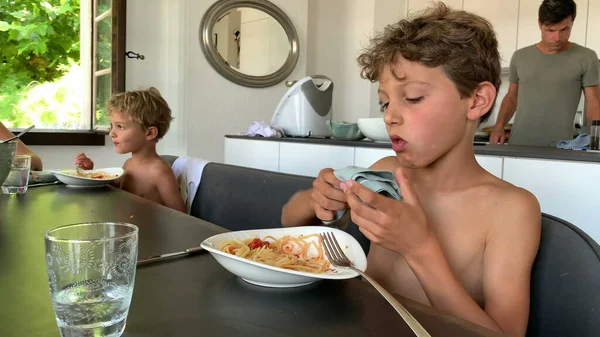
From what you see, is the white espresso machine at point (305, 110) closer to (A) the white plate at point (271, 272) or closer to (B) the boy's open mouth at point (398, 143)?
(B) the boy's open mouth at point (398, 143)

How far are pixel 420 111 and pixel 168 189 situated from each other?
1150 mm

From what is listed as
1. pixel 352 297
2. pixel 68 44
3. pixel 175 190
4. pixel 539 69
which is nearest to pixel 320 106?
pixel 175 190

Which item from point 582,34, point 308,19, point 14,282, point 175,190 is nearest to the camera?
point 14,282

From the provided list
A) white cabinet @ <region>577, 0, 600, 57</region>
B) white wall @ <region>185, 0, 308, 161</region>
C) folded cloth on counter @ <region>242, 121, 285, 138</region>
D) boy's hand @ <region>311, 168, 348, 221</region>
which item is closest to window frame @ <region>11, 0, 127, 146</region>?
white wall @ <region>185, 0, 308, 161</region>

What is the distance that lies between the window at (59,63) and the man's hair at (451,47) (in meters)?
2.34

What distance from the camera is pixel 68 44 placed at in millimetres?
3213

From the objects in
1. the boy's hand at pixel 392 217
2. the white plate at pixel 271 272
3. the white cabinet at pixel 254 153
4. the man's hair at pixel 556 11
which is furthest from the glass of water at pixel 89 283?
the man's hair at pixel 556 11

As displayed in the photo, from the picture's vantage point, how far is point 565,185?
1.33m

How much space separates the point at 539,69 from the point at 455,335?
2794 millimetres

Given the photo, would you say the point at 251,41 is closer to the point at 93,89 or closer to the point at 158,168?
the point at 93,89

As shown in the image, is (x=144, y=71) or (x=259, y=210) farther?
(x=144, y=71)

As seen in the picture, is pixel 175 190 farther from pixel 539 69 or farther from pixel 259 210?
pixel 539 69

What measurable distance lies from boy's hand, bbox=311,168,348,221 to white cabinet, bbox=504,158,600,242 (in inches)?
33.4

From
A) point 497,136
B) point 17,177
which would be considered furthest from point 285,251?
point 497,136
